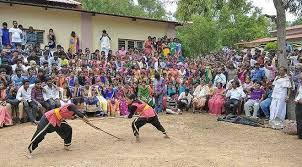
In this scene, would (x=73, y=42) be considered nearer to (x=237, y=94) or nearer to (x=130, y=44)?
(x=130, y=44)

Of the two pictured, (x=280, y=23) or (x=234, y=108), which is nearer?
(x=280, y=23)

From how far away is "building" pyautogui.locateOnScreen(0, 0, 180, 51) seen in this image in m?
18.9

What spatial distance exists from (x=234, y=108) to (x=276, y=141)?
450 cm

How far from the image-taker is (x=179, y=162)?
9.19m

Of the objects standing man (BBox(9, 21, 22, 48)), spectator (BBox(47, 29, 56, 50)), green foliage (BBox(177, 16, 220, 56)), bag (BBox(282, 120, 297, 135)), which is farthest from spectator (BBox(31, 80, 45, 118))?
green foliage (BBox(177, 16, 220, 56))

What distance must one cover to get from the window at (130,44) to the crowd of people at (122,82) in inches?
88.8

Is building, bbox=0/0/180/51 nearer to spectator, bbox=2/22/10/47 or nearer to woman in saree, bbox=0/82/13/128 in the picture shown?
spectator, bbox=2/22/10/47

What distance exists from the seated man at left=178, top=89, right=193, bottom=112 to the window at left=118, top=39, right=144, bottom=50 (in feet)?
19.5

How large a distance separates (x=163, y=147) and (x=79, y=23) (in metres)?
11.5

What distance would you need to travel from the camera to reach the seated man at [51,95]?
582 inches

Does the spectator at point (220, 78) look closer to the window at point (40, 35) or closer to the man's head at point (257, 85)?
the man's head at point (257, 85)

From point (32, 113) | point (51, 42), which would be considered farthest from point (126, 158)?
point (51, 42)

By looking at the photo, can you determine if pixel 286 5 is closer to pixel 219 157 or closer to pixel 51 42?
pixel 219 157

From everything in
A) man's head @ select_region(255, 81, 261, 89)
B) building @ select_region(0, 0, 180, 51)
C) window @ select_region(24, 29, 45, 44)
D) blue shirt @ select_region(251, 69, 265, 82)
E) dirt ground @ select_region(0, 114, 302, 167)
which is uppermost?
building @ select_region(0, 0, 180, 51)
